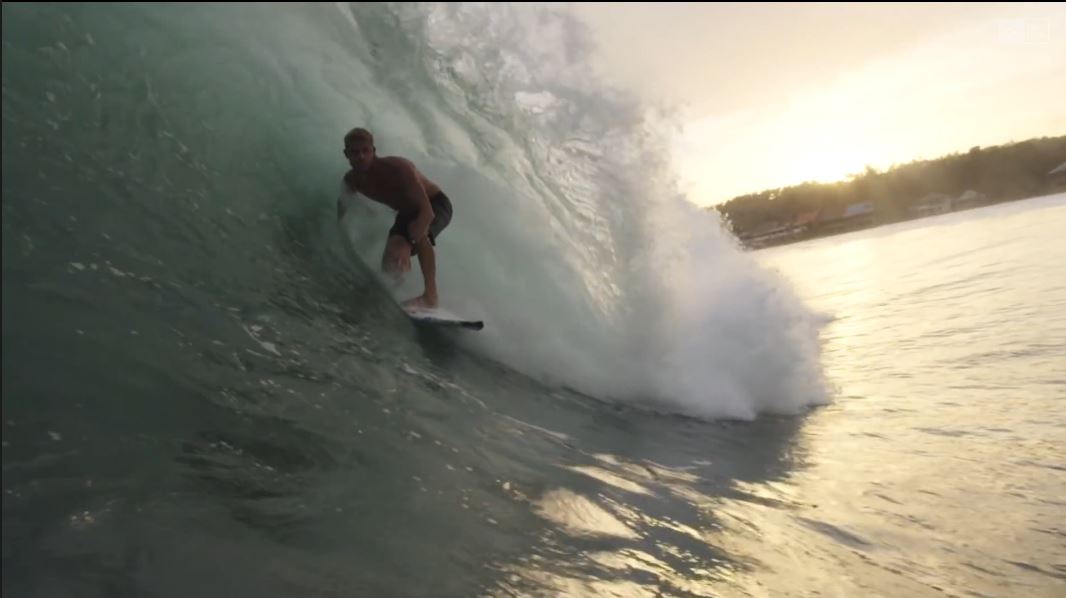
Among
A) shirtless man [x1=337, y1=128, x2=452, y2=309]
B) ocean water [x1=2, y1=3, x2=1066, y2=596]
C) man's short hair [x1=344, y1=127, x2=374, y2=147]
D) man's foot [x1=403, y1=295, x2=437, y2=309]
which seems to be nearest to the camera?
ocean water [x1=2, y1=3, x2=1066, y2=596]

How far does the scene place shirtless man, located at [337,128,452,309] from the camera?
5.30 m

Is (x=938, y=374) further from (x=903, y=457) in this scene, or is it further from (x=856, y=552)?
(x=856, y=552)

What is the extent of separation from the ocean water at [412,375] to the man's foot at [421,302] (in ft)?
0.62

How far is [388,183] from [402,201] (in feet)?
0.58

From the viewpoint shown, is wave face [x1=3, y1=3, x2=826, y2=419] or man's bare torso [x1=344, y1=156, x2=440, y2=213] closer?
wave face [x1=3, y1=3, x2=826, y2=419]

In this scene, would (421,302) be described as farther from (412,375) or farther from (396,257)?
(412,375)

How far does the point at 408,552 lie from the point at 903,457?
332cm

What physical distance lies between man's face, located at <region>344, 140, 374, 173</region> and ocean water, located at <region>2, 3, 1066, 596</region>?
1.91 feet

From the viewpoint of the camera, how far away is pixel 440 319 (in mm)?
5395

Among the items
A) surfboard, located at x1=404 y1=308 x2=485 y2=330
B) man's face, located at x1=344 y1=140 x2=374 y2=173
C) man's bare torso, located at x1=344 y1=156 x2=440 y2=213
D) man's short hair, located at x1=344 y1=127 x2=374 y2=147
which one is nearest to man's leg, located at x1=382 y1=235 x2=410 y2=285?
man's bare torso, located at x1=344 y1=156 x2=440 y2=213

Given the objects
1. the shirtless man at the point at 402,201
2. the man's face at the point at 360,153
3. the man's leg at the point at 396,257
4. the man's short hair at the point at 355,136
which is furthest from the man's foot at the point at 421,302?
the man's short hair at the point at 355,136

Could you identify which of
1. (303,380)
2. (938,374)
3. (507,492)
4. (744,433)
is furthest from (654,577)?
(938,374)

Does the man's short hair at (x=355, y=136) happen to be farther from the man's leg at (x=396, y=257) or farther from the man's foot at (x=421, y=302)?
the man's foot at (x=421, y=302)

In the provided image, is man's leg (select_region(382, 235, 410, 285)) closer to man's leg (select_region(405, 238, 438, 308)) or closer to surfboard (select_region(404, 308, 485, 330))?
man's leg (select_region(405, 238, 438, 308))
